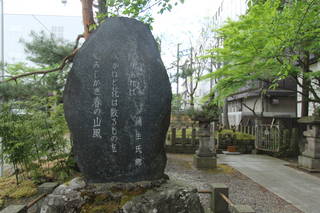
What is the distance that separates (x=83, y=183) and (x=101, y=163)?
39cm

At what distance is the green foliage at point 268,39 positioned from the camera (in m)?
6.09

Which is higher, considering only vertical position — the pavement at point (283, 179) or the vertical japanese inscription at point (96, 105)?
the vertical japanese inscription at point (96, 105)

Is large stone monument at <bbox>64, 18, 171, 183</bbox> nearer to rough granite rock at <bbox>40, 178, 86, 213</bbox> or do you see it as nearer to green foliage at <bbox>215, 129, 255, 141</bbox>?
rough granite rock at <bbox>40, 178, 86, 213</bbox>

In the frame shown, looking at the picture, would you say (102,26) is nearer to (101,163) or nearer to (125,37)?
(125,37)

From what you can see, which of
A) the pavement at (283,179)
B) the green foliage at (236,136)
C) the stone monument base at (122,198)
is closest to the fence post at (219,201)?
the stone monument base at (122,198)

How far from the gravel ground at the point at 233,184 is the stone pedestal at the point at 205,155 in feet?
1.01

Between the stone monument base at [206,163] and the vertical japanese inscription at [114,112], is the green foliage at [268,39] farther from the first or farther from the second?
the vertical japanese inscription at [114,112]

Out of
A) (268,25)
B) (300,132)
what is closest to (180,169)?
(268,25)

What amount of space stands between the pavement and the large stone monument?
13.7 feet

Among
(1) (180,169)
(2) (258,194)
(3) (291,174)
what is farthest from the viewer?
(1) (180,169)

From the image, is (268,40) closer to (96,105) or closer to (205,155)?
(205,155)

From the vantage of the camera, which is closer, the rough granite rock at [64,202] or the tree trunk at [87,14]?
the rough granite rock at [64,202]

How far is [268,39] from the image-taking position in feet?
22.7

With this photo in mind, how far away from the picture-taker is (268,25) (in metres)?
6.76
